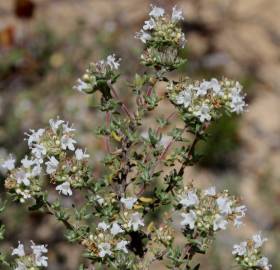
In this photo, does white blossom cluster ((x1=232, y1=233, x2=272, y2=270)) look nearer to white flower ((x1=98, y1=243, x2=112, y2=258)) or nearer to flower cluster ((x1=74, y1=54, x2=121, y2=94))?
white flower ((x1=98, y1=243, x2=112, y2=258))

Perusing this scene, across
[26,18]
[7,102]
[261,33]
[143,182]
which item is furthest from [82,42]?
[143,182]

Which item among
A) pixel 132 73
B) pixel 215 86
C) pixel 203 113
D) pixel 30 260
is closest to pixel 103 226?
pixel 30 260

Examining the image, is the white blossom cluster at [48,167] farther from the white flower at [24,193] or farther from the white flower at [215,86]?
the white flower at [215,86]

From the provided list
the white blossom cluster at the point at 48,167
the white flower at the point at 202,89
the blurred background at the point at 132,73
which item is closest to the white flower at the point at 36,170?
the white blossom cluster at the point at 48,167

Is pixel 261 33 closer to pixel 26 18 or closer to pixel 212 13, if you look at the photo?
pixel 212 13

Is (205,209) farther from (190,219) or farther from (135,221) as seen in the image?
(135,221)

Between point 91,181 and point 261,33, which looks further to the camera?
point 261,33
